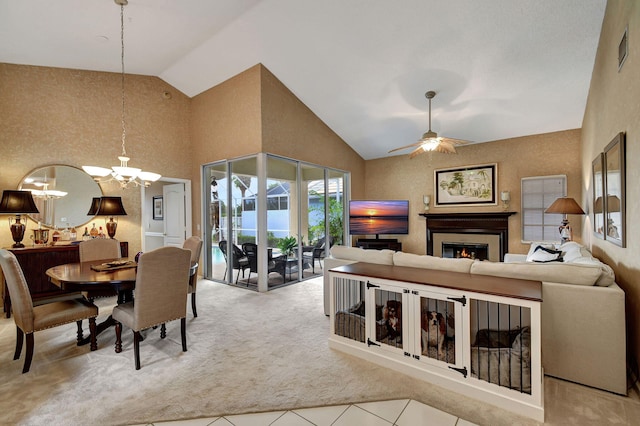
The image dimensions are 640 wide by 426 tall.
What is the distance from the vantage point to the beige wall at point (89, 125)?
14.0ft

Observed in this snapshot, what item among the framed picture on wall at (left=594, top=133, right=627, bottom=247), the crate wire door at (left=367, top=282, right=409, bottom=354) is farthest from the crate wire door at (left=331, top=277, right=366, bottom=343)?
the framed picture on wall at (left=594, top=133, right=627, bottom=247)

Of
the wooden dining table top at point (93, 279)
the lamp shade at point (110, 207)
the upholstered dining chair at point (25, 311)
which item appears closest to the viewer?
the upholstered dining chair at point (25, 311)

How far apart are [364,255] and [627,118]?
2.47m

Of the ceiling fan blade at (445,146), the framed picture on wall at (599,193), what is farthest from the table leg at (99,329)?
the framed picture on wall at (599,193)

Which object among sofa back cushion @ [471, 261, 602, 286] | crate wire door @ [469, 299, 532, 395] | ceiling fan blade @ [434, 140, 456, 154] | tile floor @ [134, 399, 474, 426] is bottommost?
tile floor @ [134, 399, 474, 426]

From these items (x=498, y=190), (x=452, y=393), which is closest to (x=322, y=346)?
(x=452, y=393)

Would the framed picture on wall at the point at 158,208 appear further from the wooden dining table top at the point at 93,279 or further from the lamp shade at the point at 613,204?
the lamp shade at the point at 613,204

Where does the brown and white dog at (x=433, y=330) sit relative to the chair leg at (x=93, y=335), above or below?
above

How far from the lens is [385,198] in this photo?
748 cm

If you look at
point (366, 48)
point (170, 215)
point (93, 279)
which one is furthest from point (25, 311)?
point (366, 48)

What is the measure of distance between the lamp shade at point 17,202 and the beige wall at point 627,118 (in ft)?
21.4

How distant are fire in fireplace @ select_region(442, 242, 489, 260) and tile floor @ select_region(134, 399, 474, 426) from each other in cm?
490

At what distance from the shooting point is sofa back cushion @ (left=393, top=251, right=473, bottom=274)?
2.57 metres

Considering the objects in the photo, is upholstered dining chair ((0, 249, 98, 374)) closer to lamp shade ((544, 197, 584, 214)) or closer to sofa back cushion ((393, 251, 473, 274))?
sofa back cushion ((393, 251, 473, 274))
